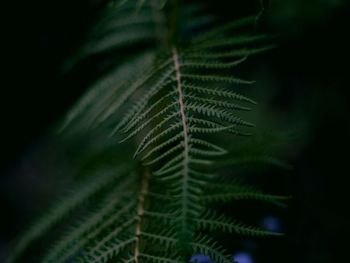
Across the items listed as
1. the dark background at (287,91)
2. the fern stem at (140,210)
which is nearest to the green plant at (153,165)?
the fern stem at (140,210)

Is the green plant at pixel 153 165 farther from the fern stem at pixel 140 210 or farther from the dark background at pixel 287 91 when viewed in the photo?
the dark background at pixel 287 91

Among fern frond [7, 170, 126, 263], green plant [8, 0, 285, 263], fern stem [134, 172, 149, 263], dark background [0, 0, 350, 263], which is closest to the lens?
green plant [8, 0, 285, 263]

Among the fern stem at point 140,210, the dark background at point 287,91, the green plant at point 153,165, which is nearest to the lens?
the green plant at point 153,165

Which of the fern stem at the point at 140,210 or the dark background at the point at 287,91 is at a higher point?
the dark background at the point at 287,91

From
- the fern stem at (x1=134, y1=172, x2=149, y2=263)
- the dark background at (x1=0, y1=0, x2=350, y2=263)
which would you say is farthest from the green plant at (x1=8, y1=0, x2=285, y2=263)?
the dark background at (x1=0, y1=0, x2=350, y2=263)

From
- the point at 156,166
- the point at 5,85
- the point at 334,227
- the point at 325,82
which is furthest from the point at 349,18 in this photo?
the point at 5,85

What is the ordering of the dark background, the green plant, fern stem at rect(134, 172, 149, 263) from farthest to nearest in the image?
1. the dark background
2. fern stem at rect(134, 172, 149, 263)
3. the green plant

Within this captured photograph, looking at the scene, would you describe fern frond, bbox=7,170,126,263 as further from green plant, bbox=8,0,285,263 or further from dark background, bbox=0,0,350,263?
dark background, bbox=0,0,350,263

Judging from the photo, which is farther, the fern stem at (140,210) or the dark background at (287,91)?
the dark background at (287,91)

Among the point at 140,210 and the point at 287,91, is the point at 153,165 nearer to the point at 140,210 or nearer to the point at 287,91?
the point at 140,210
